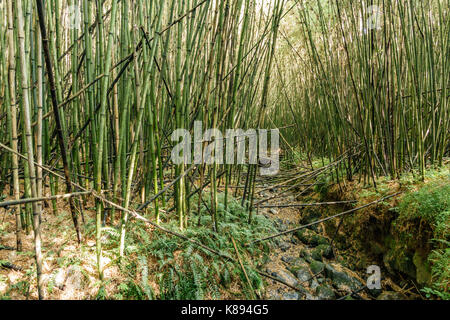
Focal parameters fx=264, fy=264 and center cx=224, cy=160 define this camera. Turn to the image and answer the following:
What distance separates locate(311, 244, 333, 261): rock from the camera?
1681 millimetres

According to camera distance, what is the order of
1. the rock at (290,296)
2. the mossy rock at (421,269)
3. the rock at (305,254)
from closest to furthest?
the mossy rock at (421,269)
the rock at (290,296)
the rock at (305,254)

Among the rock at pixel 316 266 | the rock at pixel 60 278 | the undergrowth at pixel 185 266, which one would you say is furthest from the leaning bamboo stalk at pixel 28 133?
the rock at pixel 316 266

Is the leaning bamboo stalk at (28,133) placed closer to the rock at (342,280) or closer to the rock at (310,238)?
the rock at (342,280)

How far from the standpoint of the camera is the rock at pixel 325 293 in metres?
1.32

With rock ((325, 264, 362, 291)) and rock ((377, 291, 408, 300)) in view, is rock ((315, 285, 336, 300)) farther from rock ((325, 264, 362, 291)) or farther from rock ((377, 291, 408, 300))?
rock ((377, 291, 408, 300))

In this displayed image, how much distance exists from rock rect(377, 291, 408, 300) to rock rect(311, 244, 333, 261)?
0.41 m

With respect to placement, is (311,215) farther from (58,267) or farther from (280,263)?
(58,267)

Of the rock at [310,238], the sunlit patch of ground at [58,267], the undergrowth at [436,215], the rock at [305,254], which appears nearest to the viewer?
the sunlit patch of ground at [58,267]

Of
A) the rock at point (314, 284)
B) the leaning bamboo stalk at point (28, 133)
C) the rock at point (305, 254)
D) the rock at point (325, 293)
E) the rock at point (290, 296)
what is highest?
the leaning bamboo stalk at point (28, 133)

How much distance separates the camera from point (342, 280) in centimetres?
144

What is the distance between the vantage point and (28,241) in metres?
1.05

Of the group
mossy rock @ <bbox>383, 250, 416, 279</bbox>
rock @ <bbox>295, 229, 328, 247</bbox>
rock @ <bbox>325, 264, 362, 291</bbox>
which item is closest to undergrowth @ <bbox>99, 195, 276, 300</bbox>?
rock @ <bbox>325, 264, 362, 291</bbox>

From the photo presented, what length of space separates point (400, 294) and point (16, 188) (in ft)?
5.46

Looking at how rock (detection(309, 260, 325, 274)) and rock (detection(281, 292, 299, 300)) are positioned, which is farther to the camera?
rock (detection(309, 260, 325, 274))
